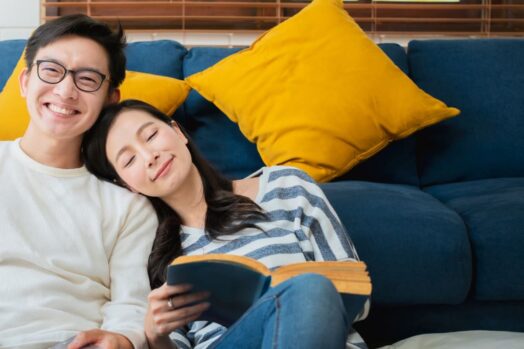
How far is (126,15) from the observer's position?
312 centimetres

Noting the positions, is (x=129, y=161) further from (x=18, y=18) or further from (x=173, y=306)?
(x=18, y=18)

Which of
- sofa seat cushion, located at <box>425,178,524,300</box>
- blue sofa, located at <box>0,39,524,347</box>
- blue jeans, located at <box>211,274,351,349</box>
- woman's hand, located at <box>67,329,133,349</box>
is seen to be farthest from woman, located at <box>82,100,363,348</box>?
sofa seat cushion, located at <box>425,178,524,300</box>

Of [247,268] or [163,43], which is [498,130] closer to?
[163,43]

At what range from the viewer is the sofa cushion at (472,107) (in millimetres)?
2439

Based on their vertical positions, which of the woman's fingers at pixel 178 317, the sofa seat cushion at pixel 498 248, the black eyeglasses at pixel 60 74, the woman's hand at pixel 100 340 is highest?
the black eyeglasses at pixel 60 74

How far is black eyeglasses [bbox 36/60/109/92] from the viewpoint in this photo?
149cm

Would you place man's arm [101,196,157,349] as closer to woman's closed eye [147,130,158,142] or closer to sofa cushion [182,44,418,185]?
woman's closed eye [147,130,158,142]

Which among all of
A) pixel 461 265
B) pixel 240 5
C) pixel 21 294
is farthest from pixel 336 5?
pixel 21 294

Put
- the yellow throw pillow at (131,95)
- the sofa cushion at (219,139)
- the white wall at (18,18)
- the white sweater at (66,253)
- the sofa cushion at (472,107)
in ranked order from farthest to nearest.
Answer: the white wall at (18,18), the sofa cushion at (472,107), the sofa cushion at (219,139), the yellow throw pillow at (131,95), the white sweater at (66,253)

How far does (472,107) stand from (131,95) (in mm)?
1109

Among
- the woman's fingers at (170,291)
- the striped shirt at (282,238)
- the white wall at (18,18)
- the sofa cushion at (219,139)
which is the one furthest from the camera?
the white wall at (18,18)

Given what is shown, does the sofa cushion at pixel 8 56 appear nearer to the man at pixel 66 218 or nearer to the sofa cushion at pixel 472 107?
the man at pixel 66 218

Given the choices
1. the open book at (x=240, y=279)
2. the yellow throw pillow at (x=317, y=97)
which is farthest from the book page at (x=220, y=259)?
the yellow throw pillow at (x=317, y=97)

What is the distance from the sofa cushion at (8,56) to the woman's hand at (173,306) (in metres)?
1.36
